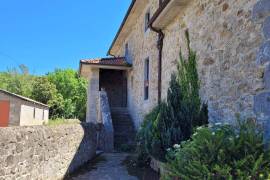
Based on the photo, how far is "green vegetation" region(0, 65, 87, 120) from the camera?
35281mm

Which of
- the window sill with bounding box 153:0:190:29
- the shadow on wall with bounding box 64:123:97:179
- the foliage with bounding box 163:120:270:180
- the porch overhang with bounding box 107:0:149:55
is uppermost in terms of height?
the porch overhang with bounding box 107:0:149:55

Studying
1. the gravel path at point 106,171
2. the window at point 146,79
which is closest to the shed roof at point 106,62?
the window at point 146,79

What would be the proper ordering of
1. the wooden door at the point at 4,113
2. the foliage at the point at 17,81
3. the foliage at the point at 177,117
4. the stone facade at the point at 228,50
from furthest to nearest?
the foliage at the point at 17,81 → the wooden door at the point at 4,113 → the foliage at the point at 177,117 → the stone facade at the point at 228,50

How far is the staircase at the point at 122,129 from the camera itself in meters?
12.0

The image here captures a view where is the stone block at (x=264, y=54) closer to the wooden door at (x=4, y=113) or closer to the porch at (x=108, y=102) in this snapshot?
the porch at (x=108, y=102)

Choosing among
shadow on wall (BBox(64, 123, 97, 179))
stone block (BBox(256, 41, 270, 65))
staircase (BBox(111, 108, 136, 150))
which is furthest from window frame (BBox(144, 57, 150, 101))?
stone block (BBox(256, 41, 270, 65))

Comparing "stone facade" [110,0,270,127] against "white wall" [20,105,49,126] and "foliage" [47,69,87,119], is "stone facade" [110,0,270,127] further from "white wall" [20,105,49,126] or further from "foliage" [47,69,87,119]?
"foliage" [47,69,87,119]

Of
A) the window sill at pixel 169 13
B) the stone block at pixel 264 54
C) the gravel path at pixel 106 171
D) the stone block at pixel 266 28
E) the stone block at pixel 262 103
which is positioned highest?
the window sill at pixel 169 13

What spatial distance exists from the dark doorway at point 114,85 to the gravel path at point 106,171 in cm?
756

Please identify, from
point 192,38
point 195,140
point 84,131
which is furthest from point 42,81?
point 195,140

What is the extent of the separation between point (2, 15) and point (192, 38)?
169 feet

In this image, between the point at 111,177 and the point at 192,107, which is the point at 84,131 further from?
the point at 192,107

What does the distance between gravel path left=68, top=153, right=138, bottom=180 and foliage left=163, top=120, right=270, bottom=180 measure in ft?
10.7

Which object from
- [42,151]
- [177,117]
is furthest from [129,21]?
[42,151]
